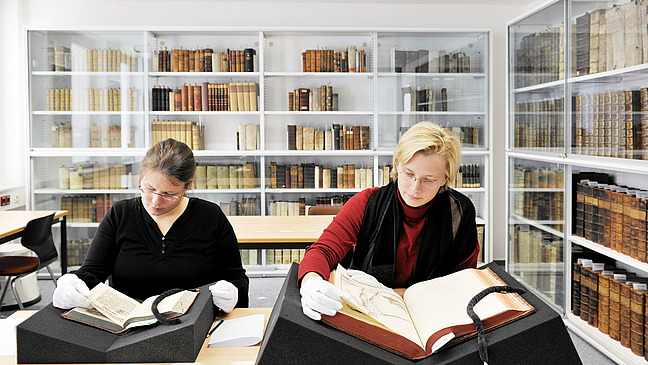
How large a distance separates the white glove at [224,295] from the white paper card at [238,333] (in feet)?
0.16

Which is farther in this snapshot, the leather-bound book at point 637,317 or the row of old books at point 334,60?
the row of old books at point 334,60

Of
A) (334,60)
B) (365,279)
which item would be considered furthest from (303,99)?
(365,279)

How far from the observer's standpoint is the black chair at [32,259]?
3.73 meters

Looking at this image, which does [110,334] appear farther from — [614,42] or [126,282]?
[614,42]

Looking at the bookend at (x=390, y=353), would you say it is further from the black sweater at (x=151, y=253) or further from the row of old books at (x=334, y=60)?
the row of old books at (x=334, y=60)

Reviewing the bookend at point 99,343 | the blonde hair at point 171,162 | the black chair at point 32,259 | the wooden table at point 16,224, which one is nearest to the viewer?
the bookend at point 99,343

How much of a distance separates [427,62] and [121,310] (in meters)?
4.36

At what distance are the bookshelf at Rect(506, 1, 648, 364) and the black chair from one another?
361cm

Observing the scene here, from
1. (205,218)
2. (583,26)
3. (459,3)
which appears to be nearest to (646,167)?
(583,26)

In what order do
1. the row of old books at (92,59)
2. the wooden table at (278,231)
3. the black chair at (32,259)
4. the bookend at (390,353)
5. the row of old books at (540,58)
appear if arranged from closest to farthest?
1. the bookend at (390,353)
2. the wooden table at (278,231)
3. the black chair at (32,259)
4. the row of old books at (540,58)
5. the row of old books at (92,59)

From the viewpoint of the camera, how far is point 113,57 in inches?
204

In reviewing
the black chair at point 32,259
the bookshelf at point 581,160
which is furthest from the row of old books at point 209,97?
the bookshelf at point 581,160

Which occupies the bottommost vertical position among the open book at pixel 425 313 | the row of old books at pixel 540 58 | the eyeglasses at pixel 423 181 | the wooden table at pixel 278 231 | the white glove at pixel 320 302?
the wooden table at pixel 278 231

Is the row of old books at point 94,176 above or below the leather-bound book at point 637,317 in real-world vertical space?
above
